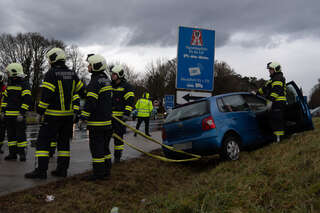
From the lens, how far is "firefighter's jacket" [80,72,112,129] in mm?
5059

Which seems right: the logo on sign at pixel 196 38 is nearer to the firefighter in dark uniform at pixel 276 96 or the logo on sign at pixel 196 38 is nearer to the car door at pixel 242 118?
the firefighter in dark uniform at pixel 276 96

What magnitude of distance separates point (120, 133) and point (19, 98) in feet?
7.98

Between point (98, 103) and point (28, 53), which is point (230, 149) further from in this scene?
point (28, 53)

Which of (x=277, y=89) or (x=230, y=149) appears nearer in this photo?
(x=230, y=149)

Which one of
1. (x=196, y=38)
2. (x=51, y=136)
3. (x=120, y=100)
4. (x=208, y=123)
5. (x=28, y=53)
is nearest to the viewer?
(x=51, y=136)

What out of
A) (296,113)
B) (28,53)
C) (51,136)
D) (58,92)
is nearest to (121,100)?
(58,92)

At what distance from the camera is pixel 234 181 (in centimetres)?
391

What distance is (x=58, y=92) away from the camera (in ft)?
17.2

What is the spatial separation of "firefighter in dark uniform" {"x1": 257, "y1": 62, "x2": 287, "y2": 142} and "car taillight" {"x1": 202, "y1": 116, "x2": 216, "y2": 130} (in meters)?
1.80

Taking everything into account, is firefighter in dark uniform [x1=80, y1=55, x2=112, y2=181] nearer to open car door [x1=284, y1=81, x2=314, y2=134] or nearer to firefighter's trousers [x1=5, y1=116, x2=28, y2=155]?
firefighter's trousers [x1=5, y1=116, x2=28, y2=155]

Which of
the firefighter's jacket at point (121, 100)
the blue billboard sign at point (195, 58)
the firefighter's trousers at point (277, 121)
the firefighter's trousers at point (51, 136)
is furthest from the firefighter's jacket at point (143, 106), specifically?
the firefighter's trousers at point (51, 136)

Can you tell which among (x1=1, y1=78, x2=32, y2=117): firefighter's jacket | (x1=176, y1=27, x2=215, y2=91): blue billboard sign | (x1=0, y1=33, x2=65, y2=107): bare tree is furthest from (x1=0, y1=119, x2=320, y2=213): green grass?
(x1=0, y1=33, x2=65, y2=107): bare tree

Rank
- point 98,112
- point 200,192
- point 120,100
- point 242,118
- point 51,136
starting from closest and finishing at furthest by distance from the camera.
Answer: point 200,192, point 98,112, point 51,136, point 242,118, point 120,100

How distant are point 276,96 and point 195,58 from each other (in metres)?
2.83
